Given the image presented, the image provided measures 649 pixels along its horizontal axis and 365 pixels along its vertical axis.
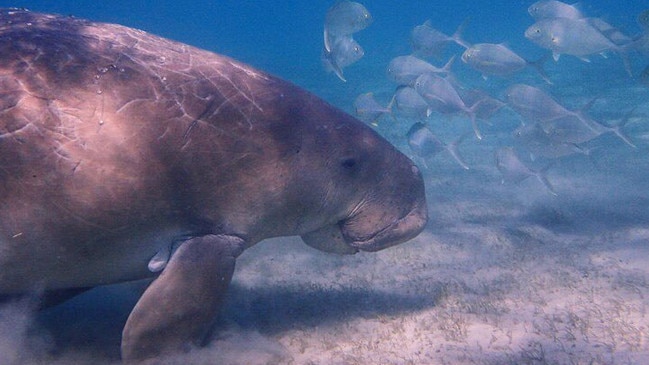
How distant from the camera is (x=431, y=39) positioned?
12.1 m

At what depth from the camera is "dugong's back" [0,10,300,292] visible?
2.94m

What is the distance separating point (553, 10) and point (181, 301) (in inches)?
478

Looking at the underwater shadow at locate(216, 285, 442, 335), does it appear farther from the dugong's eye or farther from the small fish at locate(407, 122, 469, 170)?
the small fish at locate(407, 122, 469, 170)

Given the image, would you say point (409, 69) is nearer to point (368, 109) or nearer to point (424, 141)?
point (368, 109)

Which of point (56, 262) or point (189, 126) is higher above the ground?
point (189, 126)

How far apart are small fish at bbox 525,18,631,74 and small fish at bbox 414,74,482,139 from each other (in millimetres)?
2538

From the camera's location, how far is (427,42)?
12.2m

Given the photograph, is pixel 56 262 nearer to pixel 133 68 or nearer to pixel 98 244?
pixel 98 244

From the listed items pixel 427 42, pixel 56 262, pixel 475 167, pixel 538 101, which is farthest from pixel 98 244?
pixel 475 167

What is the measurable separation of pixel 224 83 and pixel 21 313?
2781mm

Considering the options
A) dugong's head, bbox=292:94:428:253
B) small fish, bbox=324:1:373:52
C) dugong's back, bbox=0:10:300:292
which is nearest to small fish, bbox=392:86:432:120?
small fish, bbox=324:1:373:52

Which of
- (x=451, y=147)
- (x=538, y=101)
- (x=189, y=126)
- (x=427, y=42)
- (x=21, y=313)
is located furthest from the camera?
(x=427, y=42)

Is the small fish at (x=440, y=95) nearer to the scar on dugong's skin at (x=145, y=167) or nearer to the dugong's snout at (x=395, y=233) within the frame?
the dugong's snout at (x=395, y=233)

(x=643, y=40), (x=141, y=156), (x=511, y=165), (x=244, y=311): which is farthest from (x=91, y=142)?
(x=643, y=40)
